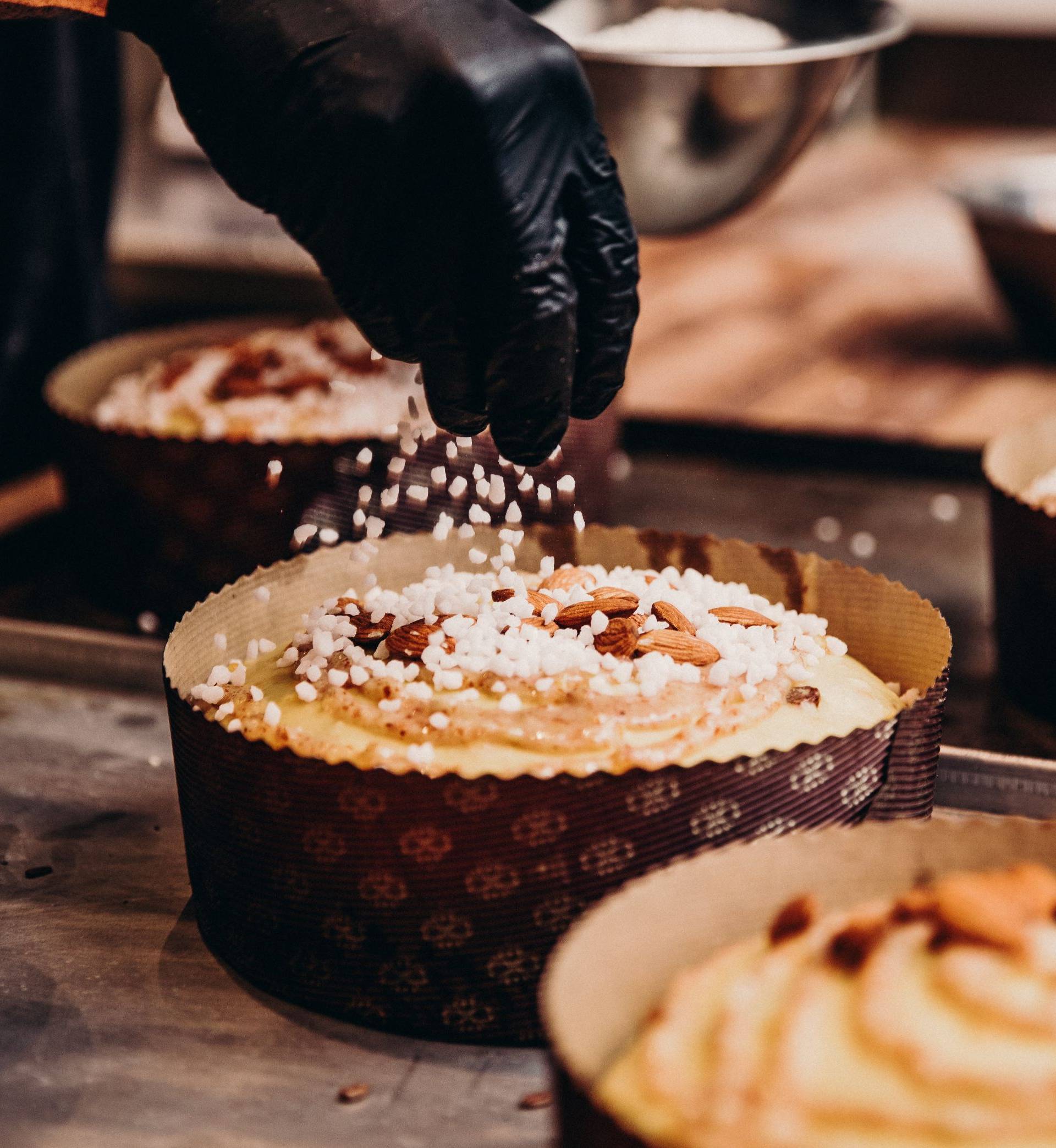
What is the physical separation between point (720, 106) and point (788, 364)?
3.97ft

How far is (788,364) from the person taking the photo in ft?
9.99

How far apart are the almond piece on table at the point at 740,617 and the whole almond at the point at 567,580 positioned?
13cm

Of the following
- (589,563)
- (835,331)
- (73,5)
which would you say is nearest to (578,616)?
(589,563)

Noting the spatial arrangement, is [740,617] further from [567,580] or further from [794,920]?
[794,920]

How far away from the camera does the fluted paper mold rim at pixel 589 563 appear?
142 cm

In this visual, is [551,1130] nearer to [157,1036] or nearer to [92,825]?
[157,1036]

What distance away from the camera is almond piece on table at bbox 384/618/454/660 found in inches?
52.9

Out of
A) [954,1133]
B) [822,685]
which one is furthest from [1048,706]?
[954,1133]

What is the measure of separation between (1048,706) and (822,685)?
1.81 feet

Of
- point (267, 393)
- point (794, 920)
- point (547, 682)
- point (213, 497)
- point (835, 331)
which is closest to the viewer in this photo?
point (794, 920)

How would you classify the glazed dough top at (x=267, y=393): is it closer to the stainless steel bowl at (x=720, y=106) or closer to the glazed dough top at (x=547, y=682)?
the stainless steel bowl at (x=720, y=106)

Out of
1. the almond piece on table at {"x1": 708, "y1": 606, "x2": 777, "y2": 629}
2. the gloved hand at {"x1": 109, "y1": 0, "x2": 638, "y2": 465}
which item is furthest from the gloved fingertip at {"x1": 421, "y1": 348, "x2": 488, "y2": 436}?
the almond piece on table at {"x1": 708, "y1": 606, "x2": 777, "y2": 629}

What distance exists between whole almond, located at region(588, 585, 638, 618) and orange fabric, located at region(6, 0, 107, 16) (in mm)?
763

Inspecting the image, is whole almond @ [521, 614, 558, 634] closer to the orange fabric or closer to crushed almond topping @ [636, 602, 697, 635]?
crushed almond topping @ [636, 602, 697, 635]
